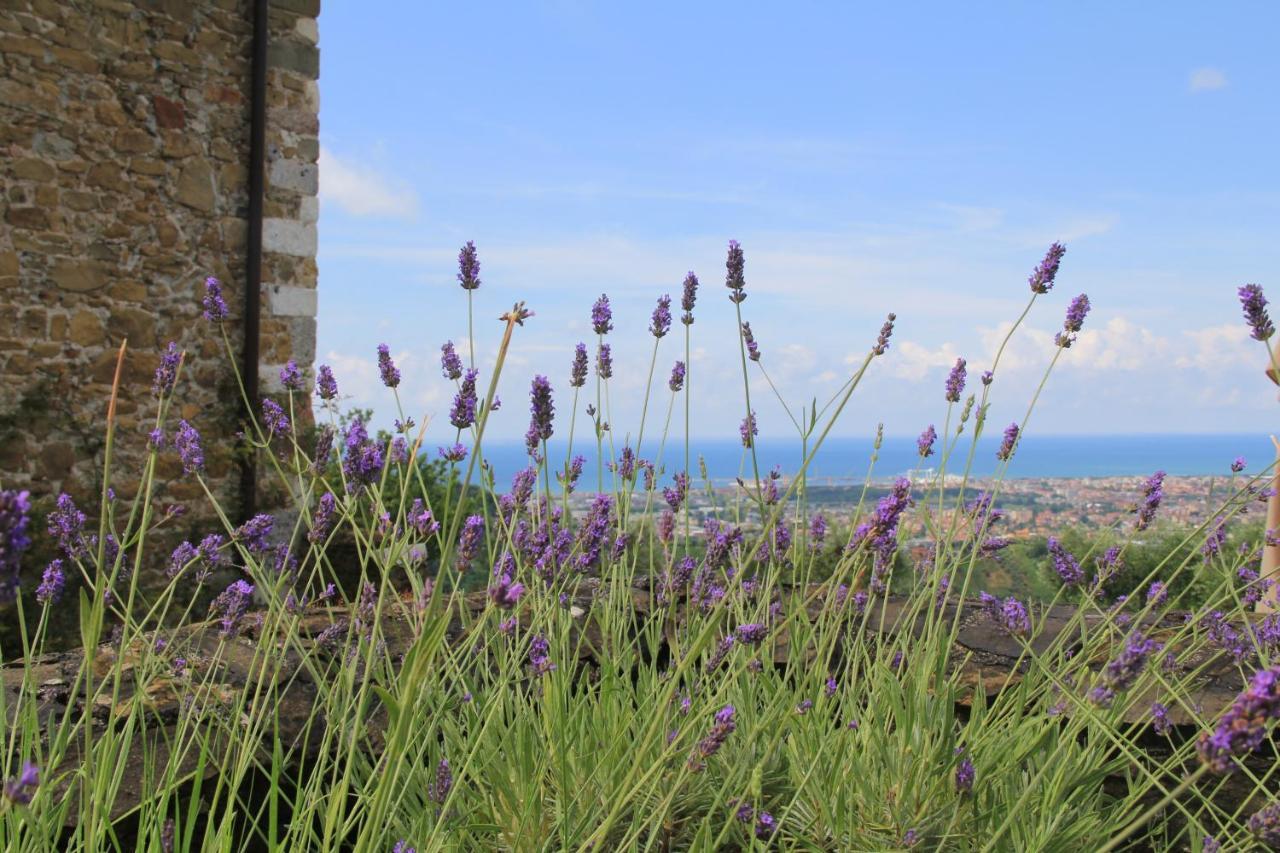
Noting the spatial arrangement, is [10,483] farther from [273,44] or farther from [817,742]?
[817,742]

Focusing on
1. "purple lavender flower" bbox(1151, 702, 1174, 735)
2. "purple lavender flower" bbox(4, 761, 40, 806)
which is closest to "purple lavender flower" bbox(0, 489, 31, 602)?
"purple lavender flower" bbox(4, 761, 40, 806)

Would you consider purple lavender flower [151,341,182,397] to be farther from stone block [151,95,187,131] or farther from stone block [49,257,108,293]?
stone block [151,95,187,131]

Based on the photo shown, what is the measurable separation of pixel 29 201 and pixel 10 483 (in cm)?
150

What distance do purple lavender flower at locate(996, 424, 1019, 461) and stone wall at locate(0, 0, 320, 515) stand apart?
4.90 metres

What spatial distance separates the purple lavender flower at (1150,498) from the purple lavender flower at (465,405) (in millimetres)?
1559

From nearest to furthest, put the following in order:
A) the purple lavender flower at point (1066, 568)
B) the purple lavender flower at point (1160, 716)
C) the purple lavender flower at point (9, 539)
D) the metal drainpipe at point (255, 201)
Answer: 1. the purple lavender flower at point (9, 539)
2. the purple lavender flower at point (1160, 716)
3. the purple lavender flower at point (1066, 568)
4. the metal drainpipe at point (255, 201)

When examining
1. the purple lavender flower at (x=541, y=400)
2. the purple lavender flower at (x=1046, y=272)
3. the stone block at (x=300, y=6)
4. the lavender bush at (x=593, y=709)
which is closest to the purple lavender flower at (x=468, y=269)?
the lavender bush at (x=593, y=709)

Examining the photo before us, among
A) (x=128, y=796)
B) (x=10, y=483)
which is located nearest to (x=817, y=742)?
(x=128, y=796)

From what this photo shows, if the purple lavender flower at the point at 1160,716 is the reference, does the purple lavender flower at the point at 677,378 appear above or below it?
above

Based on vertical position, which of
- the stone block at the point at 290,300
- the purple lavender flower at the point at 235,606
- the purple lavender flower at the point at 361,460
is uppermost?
the stone block at the point at 290,300

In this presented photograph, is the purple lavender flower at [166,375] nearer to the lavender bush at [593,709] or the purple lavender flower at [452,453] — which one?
the lavender bush at [593,709]

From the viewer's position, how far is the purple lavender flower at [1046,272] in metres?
2.28

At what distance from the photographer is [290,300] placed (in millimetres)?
6301

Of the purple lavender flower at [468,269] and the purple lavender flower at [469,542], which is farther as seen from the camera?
the purple lavender flower at [468,269]
